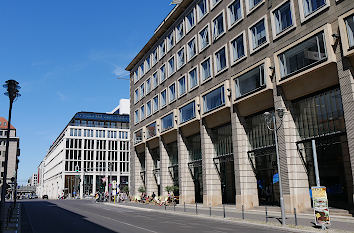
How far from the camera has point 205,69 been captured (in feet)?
123

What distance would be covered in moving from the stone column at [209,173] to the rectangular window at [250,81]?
721cm

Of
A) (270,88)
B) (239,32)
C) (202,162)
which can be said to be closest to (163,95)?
(202,162)

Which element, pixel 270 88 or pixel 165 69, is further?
pixel 165 69

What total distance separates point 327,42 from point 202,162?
1885 cm

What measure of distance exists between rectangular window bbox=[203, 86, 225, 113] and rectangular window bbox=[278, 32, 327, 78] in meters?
8.30

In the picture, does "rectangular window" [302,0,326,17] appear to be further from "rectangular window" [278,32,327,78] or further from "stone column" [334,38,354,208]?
"stone column" [334,38,354,208]

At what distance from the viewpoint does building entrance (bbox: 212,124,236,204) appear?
1342 inches

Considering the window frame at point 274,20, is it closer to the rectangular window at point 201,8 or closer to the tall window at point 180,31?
the rectangular window at point 201,8

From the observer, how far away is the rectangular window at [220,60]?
111 ft

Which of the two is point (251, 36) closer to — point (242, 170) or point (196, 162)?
point (242, 170)

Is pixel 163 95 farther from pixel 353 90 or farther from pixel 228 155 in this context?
pixel 353 90

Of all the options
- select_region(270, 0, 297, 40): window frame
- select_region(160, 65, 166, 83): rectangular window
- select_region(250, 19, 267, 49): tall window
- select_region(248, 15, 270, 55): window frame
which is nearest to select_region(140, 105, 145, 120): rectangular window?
select_region(160, 65, 166, 83): rectangular window

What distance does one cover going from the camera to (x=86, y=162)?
111 metres

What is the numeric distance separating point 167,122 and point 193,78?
8415 mm
